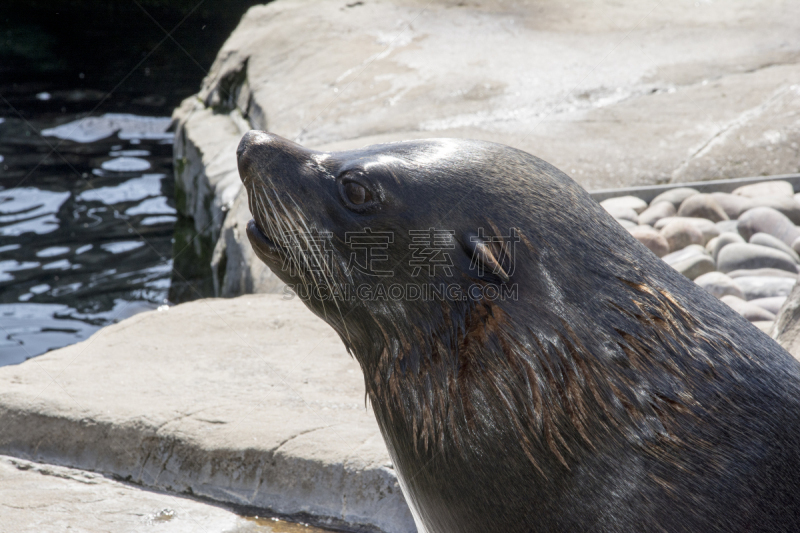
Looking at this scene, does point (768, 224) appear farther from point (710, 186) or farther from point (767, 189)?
point (710, 186)

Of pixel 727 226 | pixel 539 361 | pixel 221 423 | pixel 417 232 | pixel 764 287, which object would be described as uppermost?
pixel 417 232

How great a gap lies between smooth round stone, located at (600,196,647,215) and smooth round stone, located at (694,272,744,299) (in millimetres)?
1140

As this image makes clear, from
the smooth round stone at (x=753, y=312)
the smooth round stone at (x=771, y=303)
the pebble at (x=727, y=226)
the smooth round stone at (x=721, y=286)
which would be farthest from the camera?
the pebble at (x=727, y=226)

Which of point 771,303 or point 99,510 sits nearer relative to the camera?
point 99,510

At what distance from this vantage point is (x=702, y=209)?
5.30 meters

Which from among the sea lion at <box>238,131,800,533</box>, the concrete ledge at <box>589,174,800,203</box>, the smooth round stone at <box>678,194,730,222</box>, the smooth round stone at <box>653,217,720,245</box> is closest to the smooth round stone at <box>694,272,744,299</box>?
the smooth round stone at <box>653,217,720,245</box>

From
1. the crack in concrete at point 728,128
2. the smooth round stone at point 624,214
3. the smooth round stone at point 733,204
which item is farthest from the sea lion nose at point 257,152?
the crack in concrete at point 728,128

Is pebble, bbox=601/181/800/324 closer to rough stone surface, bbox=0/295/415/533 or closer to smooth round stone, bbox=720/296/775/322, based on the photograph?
smooth round stone, bbox=720/296/775/322

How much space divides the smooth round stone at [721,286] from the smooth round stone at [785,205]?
4.12 ft

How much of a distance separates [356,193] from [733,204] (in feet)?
13.7

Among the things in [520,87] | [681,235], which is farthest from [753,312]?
[520,87]

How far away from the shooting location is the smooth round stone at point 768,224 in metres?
5.02

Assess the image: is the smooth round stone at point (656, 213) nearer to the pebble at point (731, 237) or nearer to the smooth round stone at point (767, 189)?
the pebble at point (731, 237)

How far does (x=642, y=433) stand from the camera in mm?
1691
